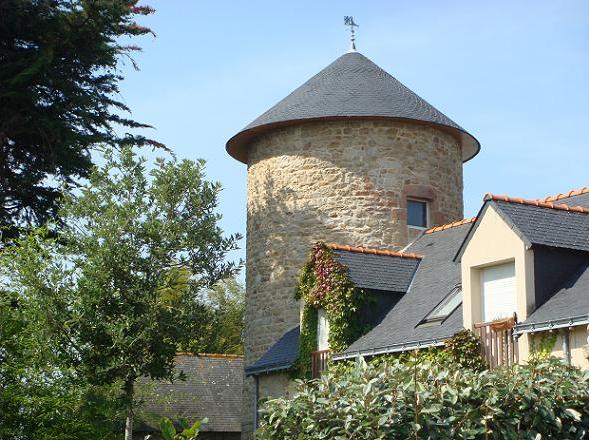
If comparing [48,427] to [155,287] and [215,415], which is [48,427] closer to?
[155,287]

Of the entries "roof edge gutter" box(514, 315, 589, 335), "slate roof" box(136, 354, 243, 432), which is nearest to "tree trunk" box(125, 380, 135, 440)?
"roof edge gutter" box(514, 315, 589, 335)

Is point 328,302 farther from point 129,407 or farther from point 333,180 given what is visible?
point 333,180

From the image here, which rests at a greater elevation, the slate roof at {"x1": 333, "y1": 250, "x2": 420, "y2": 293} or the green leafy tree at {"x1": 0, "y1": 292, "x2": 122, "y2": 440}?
the slate roof at {"x1": 333, "y1": 250, "x2": 420, "y2": 293}

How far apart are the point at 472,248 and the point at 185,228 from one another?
6800 millimetres

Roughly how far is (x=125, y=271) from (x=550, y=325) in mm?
9312

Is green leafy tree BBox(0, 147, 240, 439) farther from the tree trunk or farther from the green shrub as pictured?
the green shrub

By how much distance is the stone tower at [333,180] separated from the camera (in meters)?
25.0

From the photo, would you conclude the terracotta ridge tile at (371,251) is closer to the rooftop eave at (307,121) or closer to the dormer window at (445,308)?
the dormer window at (445,308)

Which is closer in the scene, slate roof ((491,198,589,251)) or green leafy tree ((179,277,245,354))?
slate roof ((491,198,589,251))

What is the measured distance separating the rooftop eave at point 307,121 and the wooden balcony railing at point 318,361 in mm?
5954

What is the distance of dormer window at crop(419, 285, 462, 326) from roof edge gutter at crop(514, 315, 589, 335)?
2.68m

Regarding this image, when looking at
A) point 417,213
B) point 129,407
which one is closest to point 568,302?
point 129,407

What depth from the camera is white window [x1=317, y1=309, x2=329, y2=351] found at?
841 inches

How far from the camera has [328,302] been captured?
21125 mm
